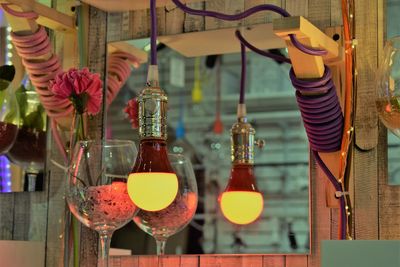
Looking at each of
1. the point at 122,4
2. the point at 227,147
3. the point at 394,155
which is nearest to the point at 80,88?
the point at 122,4

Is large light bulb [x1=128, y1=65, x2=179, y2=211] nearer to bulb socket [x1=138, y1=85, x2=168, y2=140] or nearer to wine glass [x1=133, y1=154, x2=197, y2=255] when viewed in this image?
bulb socket [x1=138, y1=85, x2=168, y2=140]

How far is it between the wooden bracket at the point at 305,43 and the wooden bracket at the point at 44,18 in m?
0.67

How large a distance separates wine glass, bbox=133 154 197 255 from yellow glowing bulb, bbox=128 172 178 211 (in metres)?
0.21

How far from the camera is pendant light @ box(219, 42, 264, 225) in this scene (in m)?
1.70

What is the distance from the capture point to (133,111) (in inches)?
73.3

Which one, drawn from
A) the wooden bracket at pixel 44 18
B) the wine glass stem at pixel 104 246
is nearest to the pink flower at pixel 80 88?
the wooden bracket at pixel 44 18

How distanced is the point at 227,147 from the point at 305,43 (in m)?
0.42

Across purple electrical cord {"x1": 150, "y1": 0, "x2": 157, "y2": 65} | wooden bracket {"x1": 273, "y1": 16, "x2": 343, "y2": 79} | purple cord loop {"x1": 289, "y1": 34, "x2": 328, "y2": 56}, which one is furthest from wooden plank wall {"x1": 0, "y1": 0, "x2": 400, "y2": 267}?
purple electrical cord {"x1": 150, "y1": 0, "x2": 157, "y2": 65}

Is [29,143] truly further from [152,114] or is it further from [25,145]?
[152,114]

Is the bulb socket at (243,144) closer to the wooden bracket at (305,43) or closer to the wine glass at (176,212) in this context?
the wine glass at (176,212)

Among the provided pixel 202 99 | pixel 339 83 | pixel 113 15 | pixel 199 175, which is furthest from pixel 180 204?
pixel 113 15

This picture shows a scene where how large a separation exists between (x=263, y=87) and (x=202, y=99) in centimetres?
15

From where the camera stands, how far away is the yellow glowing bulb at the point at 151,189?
1448 millimetres

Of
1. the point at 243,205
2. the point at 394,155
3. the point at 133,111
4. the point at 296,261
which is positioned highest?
the point at 133,111
